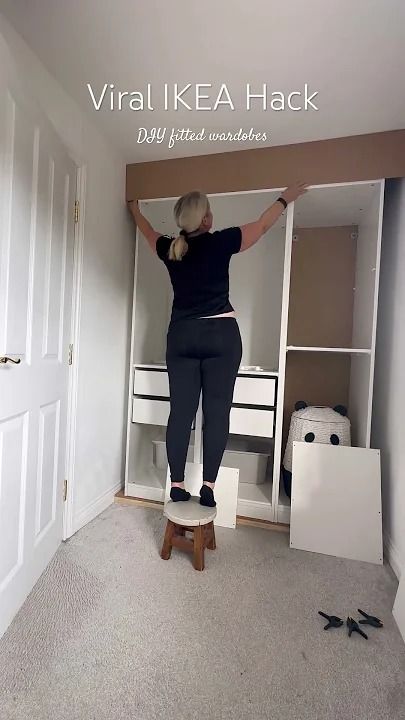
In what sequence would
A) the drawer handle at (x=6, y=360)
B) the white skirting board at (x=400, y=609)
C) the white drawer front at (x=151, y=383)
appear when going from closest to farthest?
the drawer handle at (x=6, y=360) → the white skirting board at (x=400, y=609) → the white drawer front at (x=151, y=383)

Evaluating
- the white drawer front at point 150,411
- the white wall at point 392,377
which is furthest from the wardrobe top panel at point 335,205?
the white drawer front at point 150,411

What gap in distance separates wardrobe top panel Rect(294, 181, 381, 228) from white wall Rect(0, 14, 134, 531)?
3.50ft

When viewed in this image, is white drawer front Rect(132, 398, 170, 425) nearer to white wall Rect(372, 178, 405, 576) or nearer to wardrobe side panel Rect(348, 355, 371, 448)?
wardrobe side panel Rect(348, 355, 371, 448)

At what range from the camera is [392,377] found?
181 centimetres

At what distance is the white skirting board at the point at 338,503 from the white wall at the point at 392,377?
0.08 m

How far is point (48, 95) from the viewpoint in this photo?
153 cm

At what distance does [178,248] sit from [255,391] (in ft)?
2.93

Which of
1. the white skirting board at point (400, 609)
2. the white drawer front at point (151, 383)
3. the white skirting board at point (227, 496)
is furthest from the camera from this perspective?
the white drawer front at point (151, 383)

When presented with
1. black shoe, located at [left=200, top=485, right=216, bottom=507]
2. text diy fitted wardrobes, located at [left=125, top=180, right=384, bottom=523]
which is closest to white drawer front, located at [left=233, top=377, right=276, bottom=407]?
text diy fitted wardrobes, located at [left=125, top=180, right=384, bottom=523]

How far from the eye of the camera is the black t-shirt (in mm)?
1603

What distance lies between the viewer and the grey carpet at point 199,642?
1.00m

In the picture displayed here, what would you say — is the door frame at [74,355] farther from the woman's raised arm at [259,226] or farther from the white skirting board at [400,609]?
the white skirting board at [400,609]

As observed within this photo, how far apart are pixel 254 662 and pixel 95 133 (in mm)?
2338

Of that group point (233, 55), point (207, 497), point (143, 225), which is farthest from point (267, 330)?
point (233, 55)
